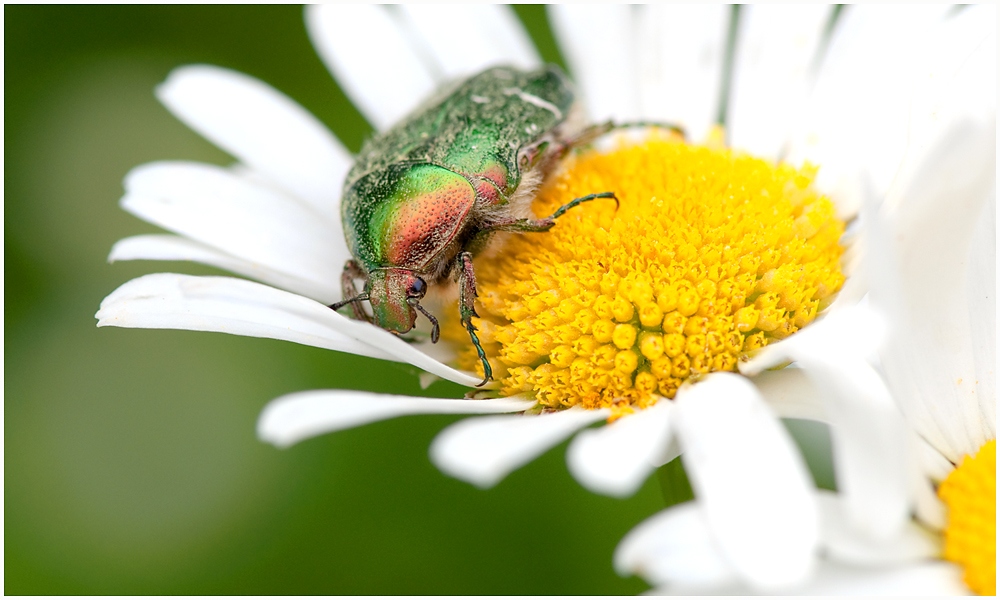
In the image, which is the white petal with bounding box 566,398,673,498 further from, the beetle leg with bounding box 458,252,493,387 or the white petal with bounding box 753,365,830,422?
the beetle leg with bounding box 458,252,493,387

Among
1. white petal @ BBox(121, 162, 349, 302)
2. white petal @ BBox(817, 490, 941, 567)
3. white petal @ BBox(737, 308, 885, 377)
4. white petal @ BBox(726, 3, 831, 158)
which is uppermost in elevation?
white petal @ BBox(726, 3, 831, 158)

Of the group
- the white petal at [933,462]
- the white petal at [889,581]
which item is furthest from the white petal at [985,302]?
the white petal at [889,581]

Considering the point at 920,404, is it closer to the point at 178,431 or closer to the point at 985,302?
the point at 985,302

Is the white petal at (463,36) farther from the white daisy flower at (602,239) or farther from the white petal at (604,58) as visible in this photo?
the white petal at (604,58)

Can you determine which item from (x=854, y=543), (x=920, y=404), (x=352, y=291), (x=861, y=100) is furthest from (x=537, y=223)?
(x=861, y=100)

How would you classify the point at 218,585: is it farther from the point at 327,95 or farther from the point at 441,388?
the point at 327,95

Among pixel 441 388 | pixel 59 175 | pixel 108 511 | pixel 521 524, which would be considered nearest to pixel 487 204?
pixel 441 388

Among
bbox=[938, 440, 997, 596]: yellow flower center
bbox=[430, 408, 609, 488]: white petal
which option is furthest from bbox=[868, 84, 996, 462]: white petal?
bbox=[430, 408, 609, 488]: white petal
